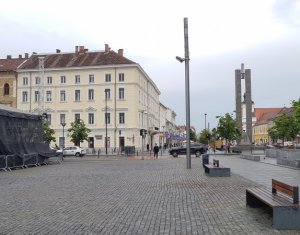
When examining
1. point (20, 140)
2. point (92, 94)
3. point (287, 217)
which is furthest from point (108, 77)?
point (287, 217)

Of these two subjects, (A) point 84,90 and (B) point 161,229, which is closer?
(B) point 161,229

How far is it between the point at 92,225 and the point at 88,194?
5.10m

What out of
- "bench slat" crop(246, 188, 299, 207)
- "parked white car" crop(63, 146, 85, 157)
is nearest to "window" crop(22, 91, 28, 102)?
"parked white car" crop(63, 146, 85, 157)

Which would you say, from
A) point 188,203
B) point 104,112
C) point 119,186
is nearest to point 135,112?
point 104,112

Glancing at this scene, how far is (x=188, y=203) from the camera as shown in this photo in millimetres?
11492

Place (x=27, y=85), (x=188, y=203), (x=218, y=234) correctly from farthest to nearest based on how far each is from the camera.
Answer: (x=27, y=85) < (x=188, y=203) < (x=218, y=234)

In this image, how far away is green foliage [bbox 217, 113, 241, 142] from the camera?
6219 centimetres

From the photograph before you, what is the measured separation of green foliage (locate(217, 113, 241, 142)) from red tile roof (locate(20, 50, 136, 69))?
919 inches

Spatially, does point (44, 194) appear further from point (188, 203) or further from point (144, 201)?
point (188, 203)

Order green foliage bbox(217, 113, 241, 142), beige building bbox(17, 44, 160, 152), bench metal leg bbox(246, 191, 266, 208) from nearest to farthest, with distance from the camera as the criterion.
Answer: bench metal leg bbox(246, 191, 266, 208), green foliage bbox(217, 113, 241, 142), beige building bbox(17, 44, 160, 152)

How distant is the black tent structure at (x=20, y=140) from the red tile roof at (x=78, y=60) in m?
44.8

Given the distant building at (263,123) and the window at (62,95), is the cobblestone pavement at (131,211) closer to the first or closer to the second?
the window at (62,95)

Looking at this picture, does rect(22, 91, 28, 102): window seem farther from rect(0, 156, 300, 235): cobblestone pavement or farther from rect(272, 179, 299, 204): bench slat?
rect(272, 179, 299, 204): bench slat

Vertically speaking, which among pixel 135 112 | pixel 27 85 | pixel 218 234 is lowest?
pixel 218 234
